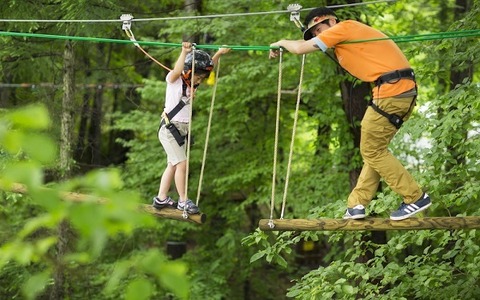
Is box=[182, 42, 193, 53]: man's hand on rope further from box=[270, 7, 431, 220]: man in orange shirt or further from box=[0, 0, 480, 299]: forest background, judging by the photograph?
box=[0, 0, 480, 299]: forest background

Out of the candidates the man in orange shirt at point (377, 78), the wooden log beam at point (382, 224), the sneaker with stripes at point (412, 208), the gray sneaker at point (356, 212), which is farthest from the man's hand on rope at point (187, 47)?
the sneaker with stripes at point (412, 208)

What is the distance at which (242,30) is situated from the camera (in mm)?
12047

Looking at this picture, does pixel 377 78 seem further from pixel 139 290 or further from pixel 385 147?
pixel 139 290

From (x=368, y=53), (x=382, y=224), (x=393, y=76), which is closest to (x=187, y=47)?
(x=368, y=53)

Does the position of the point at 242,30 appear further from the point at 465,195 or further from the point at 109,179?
the point at 109,179

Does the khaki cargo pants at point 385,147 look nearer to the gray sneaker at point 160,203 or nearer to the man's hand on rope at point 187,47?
the man's hand on rope at point 187,47

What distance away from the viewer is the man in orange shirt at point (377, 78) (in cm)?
552

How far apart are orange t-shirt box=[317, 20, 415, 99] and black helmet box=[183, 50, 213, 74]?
122 centimetres

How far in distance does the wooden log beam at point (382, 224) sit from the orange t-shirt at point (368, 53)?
86cm

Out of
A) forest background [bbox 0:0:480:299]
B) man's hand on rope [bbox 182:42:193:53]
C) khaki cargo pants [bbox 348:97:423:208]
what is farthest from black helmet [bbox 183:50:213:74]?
khaki cargo pants [bbox 348:97:423:208]

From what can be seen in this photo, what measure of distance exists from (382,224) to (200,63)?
72.4 inches

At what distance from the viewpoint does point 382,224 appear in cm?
571

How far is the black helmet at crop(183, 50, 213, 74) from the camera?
643 centimetres

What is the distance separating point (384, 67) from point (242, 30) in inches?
263
